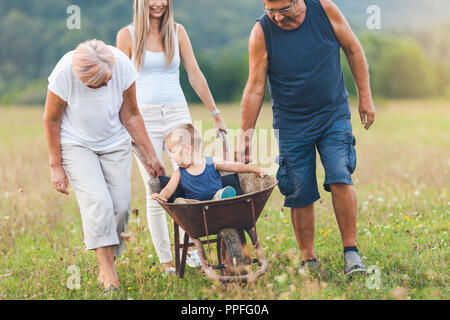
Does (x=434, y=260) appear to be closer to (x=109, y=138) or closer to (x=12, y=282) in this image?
(x=109, y=138)

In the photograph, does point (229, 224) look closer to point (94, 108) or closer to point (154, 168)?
point (154, 168)

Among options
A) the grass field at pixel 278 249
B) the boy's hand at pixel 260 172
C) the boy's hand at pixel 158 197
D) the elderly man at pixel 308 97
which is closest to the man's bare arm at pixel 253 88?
the elderly man at pixel 308 97

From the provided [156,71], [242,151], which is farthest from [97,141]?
[242,151]

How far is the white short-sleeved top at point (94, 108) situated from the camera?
4.16 m

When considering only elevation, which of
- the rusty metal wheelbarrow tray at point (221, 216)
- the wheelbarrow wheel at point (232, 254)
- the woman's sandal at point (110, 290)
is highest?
the rusty metal wheelbarrow tray at point (221, 216)

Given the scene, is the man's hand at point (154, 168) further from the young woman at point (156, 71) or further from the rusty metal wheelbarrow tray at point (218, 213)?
the rusty metal wheelbarrow tray at point (218, 213)

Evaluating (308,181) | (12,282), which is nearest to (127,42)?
(308,181)

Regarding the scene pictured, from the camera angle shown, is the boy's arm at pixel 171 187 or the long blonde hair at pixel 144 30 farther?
the long blonde hair at pixel 144 30

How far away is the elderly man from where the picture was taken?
443 centimetres

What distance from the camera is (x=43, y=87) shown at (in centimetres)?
5412

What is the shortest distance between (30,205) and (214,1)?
94073mm

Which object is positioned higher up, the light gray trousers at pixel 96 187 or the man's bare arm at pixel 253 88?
the man's bare arm at pixel 253 88

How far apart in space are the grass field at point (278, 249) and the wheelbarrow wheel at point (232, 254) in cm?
13

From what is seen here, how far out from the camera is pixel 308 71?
14.6 feet
